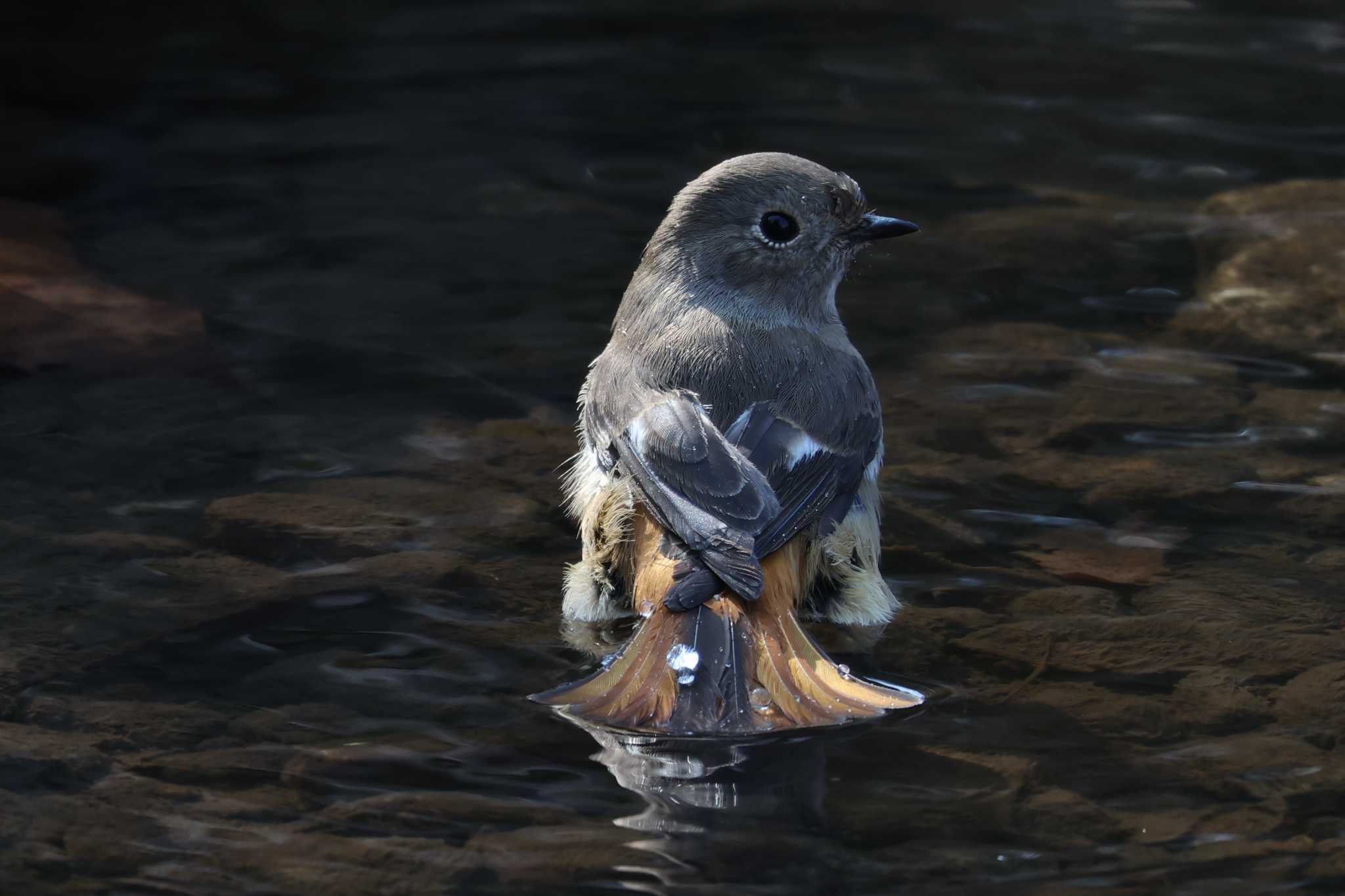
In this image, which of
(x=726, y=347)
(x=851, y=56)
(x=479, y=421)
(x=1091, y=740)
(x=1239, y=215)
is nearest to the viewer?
(x=1091, y=740)

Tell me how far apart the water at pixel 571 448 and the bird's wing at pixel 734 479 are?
1.50ft

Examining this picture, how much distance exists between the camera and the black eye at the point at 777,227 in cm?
534

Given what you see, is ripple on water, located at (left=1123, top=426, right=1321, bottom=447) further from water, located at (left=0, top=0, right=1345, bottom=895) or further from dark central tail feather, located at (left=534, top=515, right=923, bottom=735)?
dark central tail feather, located at (left=534, top=515, right=923, bottom=735)

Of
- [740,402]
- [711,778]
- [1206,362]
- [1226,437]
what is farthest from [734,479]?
[1206,362]

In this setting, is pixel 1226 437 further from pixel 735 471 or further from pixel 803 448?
pixel 735 471

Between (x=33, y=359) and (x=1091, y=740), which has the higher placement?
(x=33, y=359)

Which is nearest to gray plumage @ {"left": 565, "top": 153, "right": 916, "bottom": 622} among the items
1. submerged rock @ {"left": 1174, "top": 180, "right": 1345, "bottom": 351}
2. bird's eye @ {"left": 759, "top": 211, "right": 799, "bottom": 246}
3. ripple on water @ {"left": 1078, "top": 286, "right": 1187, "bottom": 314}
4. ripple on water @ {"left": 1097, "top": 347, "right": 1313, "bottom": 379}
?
bird's eye @ {"left": 759, "top": 211, "right": 799, "bottom": 246}

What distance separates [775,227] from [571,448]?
1.14m

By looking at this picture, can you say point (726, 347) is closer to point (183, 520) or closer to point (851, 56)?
point (183, 520)

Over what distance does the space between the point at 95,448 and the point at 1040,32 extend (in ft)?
21.6

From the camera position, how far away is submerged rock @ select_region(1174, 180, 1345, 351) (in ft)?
22.5

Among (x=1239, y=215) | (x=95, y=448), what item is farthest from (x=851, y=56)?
(x=95, y=448)

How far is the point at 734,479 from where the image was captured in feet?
14.8

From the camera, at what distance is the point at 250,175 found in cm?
829
